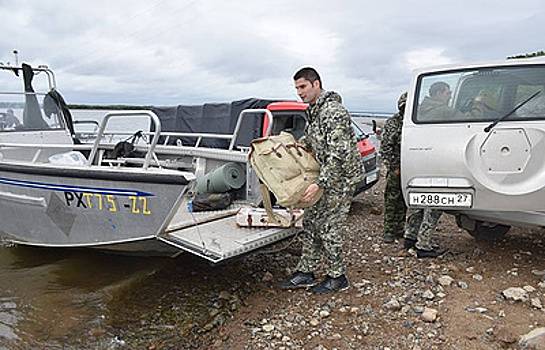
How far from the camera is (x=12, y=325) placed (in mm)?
4438

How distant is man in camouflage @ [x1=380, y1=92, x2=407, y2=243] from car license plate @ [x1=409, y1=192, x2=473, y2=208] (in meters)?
1.29

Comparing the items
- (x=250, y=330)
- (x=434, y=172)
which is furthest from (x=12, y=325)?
(x=434, y=172)

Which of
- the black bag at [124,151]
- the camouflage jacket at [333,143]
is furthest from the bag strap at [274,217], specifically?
the black bag at [124,151]

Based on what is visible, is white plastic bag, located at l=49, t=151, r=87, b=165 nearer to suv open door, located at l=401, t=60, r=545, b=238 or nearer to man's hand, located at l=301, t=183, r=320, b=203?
man's hand, located at l=301, t=183, r=320, b=203

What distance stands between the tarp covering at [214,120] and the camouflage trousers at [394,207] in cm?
374

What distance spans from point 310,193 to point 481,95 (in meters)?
1.71

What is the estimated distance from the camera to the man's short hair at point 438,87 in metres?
4.42

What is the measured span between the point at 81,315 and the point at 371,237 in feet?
11.0

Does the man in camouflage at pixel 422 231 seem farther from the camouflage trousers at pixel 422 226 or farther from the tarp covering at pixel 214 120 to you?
the tarp covering at pixel 214 120

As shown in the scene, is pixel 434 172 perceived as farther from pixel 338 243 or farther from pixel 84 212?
pixel 84 212

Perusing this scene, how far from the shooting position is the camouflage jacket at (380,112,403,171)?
5480 mm

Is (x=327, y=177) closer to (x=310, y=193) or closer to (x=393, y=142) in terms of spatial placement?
(x=310, y=193)

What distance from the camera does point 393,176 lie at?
221 inches

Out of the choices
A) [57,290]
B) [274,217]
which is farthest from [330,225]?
[57,290]
